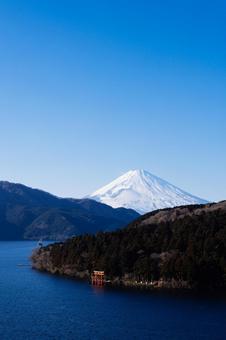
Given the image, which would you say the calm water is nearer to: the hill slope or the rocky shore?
the rocky shore

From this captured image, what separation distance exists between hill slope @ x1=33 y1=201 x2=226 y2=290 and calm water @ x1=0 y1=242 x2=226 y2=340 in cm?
701

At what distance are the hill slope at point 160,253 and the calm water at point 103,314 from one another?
7007 mm

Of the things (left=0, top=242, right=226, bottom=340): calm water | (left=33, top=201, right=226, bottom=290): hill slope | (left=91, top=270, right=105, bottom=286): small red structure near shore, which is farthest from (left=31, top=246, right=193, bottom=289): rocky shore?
(left=0, top=242, right=226, bottom=340): calm water

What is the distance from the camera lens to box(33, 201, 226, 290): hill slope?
222 ft

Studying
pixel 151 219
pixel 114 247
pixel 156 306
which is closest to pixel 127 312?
pixel 156 306

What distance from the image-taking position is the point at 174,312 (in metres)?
50.1

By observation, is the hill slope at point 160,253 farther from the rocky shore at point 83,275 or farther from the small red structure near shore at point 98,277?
the small red structure near shore at point 98,277

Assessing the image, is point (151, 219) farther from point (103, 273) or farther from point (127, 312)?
point (127, 312)

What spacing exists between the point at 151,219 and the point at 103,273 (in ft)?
77.4

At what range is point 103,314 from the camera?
49.7 m

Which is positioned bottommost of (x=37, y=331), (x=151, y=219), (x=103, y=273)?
(x=37, y=331)

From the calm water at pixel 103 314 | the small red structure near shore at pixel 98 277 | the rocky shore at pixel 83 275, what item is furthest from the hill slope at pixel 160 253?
the calm water at pixel 103 314

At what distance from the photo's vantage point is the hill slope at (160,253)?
67688mm

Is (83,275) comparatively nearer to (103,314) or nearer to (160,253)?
(160,253)
